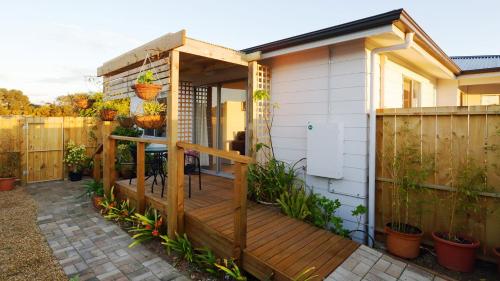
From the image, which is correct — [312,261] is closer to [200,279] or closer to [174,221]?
[200,279]

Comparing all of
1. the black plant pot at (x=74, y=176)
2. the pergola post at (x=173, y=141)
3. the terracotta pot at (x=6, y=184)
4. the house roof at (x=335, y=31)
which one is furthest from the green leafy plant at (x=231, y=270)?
the terracotta pot at (x=6, y=184)

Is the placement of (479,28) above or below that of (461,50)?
below

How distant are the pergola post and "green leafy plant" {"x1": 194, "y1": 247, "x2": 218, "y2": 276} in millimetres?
566

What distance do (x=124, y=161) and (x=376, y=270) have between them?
22.9 feet

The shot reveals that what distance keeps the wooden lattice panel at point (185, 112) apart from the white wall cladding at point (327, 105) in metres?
2.56

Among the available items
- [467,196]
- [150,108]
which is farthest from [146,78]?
[467,196]

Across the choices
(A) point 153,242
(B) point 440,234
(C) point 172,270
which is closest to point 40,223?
(A) point 153,242

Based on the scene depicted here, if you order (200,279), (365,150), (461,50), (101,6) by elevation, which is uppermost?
(461,50)

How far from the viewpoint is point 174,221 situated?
360 cm

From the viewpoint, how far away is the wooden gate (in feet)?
24.5

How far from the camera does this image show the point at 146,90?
3.52 meters

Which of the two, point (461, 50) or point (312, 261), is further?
point (461, 50)

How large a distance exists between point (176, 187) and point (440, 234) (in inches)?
138

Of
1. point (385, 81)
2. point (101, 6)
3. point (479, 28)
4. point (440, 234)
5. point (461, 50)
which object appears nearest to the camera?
point (440, 234)
